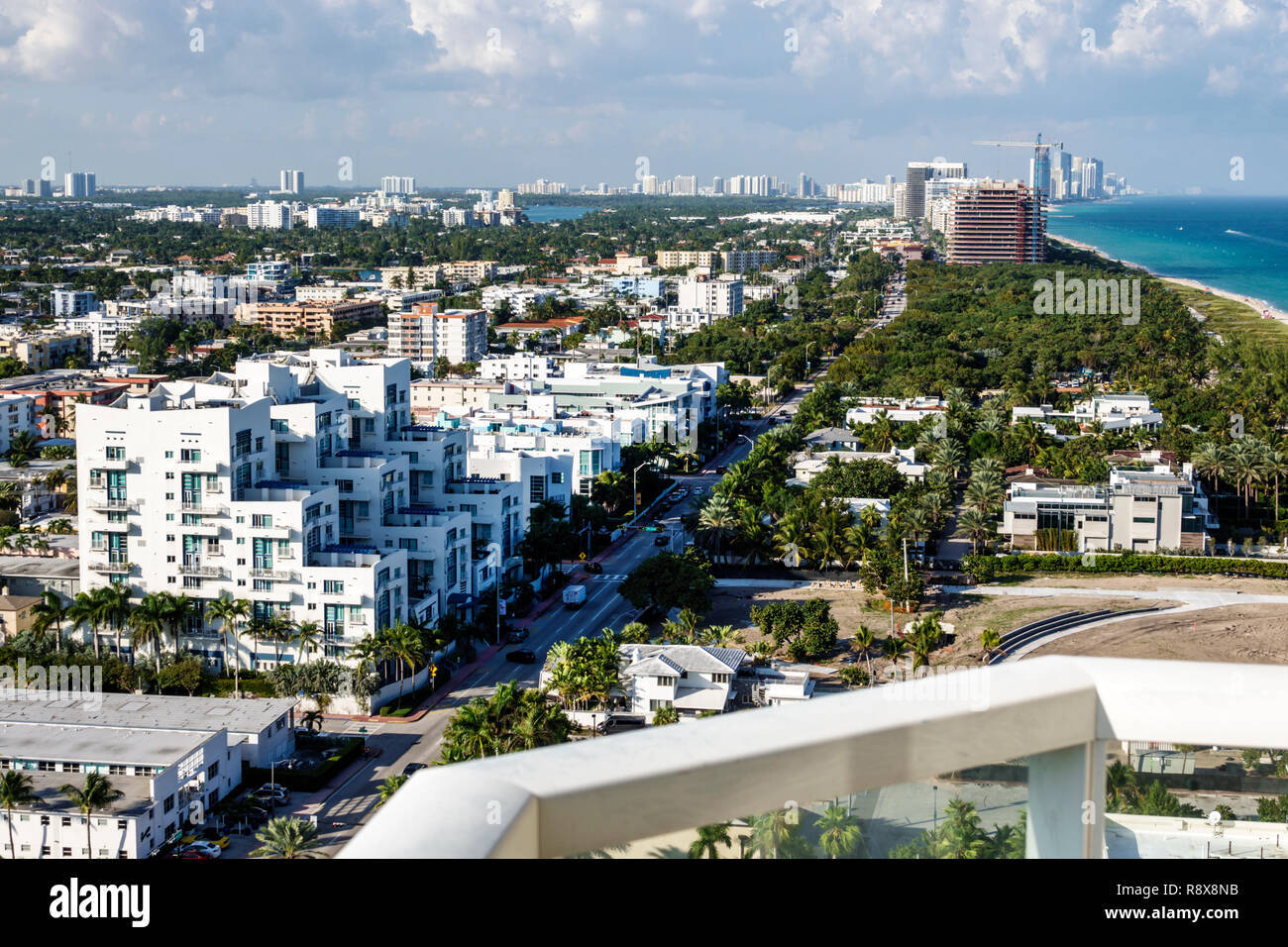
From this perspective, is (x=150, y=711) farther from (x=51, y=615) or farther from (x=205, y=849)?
(x=51, y=615)

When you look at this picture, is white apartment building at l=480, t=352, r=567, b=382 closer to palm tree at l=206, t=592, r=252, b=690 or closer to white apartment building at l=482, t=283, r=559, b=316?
white apartment building at l=482, t=283, r=559, b=316

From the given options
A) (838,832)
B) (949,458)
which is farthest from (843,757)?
(949,458)

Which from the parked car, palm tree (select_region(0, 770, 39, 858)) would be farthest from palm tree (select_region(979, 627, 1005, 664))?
palm tree (select_region(0, 770, 39, 858))

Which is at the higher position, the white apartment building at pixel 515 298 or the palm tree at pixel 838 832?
the white apartment building at pixel 515 298

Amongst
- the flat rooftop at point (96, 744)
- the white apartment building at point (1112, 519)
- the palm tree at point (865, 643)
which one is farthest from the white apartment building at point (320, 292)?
the flat rooftop at point (96, 744)

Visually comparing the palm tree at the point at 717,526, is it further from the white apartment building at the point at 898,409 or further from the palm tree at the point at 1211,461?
the white apartment building at the point at 898,409
